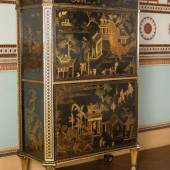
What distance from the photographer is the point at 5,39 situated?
2973mm

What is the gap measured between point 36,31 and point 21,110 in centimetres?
62

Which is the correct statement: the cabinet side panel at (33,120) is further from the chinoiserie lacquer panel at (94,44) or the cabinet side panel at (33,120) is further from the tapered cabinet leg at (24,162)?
the chinoiserie lacquer panel at (94,44)

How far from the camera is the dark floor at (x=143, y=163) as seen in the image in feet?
11.0

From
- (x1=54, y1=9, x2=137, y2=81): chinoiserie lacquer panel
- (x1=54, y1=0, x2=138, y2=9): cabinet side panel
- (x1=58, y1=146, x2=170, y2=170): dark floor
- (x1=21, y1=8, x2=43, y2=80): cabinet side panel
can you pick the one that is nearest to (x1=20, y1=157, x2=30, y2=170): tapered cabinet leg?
(x1=58, y1=146, x2=170, y2=170): dark floor

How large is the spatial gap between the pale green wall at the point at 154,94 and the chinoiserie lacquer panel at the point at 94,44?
0.85m

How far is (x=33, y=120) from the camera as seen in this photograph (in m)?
2.82

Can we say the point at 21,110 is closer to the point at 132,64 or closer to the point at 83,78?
the point at 83,78

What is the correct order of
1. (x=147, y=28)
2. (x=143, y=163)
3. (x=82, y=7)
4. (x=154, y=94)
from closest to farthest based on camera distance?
(x=82, y=7) < (x=143, y=163) < (x=147, y=28) < (x=154, y=94)

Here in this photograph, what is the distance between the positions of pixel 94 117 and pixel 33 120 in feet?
1.40

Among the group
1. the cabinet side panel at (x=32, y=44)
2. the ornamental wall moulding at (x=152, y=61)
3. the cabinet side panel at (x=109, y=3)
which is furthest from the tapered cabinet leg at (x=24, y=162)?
the ornamental wall moulding at (x=152, y=61)

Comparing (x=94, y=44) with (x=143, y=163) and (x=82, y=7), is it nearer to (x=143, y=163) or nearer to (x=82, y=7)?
(x=82, y=7)

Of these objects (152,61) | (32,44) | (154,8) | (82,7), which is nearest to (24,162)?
(32,44)

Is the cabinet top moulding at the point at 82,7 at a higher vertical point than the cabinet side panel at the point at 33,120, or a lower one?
higher

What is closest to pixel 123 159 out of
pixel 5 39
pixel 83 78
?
pixel 83 78
